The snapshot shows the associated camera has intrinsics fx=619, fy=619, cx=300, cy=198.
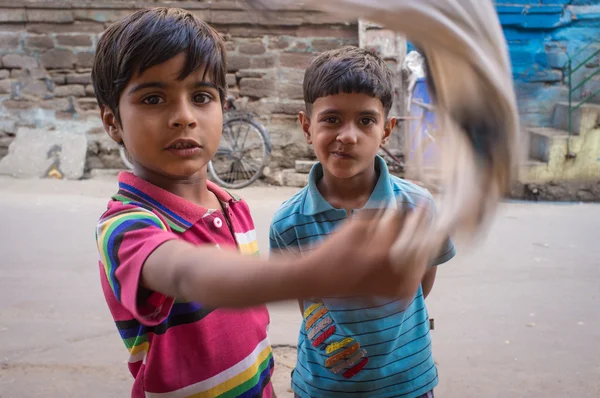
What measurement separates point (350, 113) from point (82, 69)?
7014 millimetres

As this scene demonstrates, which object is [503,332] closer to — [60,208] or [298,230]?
[298,230]

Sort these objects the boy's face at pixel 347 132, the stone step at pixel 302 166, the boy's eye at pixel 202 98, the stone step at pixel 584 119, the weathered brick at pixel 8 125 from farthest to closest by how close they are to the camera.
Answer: the weathered brick at pixel 8 125
the stone step at pixel 302 166
the stone step at pixel 584 119
the boy's face at pixel 347 132
the boy's eye at pixel 202 98

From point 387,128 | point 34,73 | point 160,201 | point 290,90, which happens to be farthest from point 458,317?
point 34,73

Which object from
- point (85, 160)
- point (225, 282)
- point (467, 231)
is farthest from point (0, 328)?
point (85, 160)

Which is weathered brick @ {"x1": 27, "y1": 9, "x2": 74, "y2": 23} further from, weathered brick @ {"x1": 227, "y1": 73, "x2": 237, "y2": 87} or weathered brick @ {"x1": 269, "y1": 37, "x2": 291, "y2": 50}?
weathered brick @ {"x1": 269, "y1": 37, "x2": 291, "y2": 50}

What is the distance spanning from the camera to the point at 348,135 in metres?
1.58

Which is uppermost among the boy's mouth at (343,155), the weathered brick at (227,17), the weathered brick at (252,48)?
the weathered brick at (227,17)

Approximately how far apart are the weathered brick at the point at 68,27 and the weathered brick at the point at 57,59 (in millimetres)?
264

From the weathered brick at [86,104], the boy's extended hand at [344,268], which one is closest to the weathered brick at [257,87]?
the weathered brick at [86,104]

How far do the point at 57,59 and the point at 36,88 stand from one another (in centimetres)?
47

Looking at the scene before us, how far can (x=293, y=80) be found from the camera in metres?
7.62

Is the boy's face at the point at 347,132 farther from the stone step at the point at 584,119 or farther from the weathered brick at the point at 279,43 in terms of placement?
the weathered brick at the point at 279,43

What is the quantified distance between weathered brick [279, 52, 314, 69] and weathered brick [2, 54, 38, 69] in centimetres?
315

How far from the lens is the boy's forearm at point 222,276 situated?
659 mm
